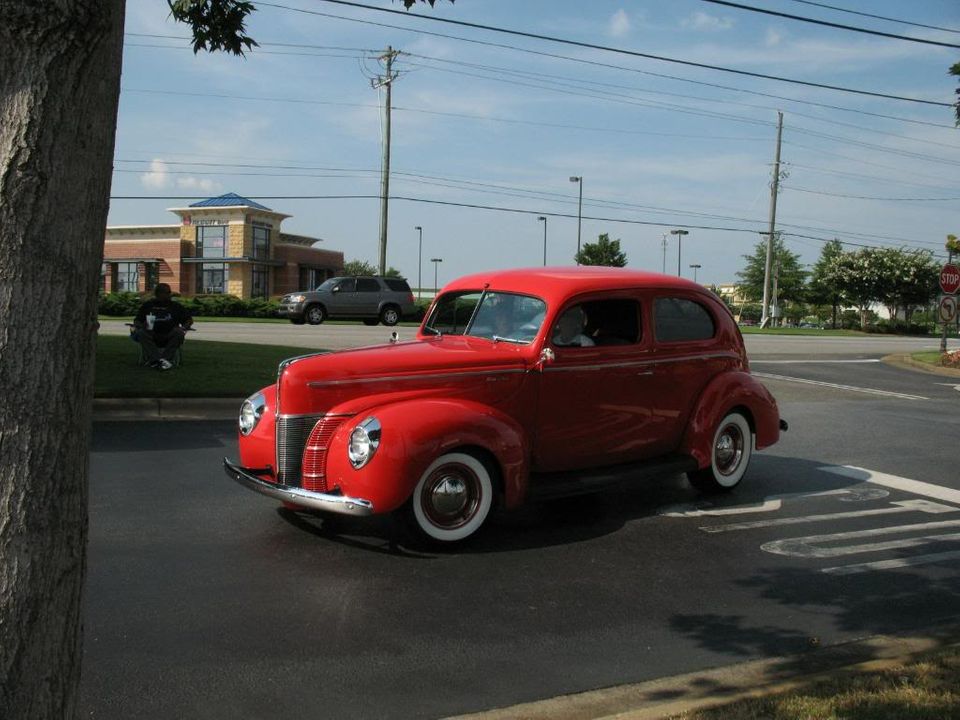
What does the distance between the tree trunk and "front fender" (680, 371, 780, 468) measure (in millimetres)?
5707

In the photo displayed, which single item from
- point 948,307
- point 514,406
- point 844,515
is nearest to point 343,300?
point 948,307

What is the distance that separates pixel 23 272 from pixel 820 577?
496cm

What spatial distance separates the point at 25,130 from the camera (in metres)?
2.33

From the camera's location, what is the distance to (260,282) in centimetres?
6166

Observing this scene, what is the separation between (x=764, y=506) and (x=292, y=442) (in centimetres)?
391

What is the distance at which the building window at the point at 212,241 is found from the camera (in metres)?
60.3

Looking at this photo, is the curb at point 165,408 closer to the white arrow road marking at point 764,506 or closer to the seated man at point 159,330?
the seated man at point 159,330

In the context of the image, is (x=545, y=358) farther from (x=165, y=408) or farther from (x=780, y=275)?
(x=780, y=275)

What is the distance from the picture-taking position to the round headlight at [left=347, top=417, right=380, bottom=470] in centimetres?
569

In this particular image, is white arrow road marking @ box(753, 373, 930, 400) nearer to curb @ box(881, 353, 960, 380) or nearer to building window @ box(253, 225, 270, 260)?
curb @ box(881, 353, 960, 380)

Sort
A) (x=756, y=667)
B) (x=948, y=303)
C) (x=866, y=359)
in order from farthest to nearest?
1. (x=866, y=359)
2. (x=948, y=303)
3. (x=756, y=667)

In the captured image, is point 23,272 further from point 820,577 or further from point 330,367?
point 820,577

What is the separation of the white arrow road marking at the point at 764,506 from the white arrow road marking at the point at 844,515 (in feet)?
0.90

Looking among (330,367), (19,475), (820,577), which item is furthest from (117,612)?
(820,577)
